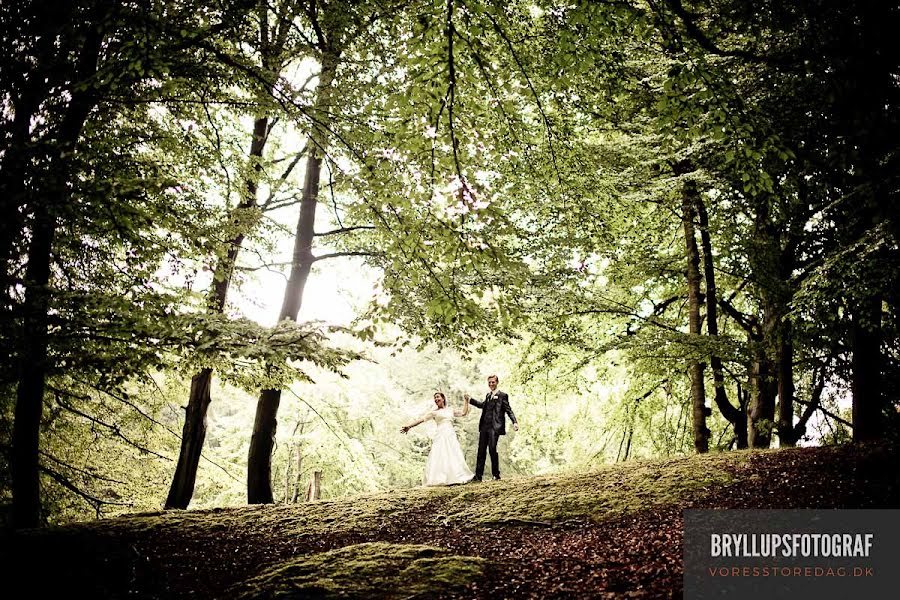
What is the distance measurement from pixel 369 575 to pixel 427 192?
304 cm

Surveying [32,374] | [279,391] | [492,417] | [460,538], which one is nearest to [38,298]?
[32,374]

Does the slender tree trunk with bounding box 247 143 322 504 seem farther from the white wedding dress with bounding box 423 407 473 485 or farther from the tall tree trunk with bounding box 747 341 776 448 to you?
the tall tree trunk with bounding box 747 341 776 448

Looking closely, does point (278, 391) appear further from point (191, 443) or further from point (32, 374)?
point (32, 374)

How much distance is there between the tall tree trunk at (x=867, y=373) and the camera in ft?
20.5

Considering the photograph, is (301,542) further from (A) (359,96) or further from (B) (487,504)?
(A) (359,96)

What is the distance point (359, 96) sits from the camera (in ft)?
18.1

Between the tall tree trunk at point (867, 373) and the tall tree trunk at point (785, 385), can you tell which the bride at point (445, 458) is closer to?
the tall tree trunk at point (785, 385)

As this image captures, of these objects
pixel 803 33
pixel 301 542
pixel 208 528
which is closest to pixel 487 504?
pixel 301 542

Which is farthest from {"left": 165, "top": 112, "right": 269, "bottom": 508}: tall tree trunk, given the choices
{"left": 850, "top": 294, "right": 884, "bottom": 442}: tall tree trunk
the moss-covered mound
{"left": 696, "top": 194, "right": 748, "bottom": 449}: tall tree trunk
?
{"left": 850, "top": 294, "right": 884, "bottom": 442}: tall tree trunk

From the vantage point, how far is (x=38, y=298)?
14.8 ft

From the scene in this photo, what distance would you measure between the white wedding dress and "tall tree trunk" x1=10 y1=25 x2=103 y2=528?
19.3 feet

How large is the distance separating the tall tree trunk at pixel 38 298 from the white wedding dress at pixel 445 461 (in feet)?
19.3

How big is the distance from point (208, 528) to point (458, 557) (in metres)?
3.72

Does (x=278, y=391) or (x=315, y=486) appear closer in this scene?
(x=278, y=391)
